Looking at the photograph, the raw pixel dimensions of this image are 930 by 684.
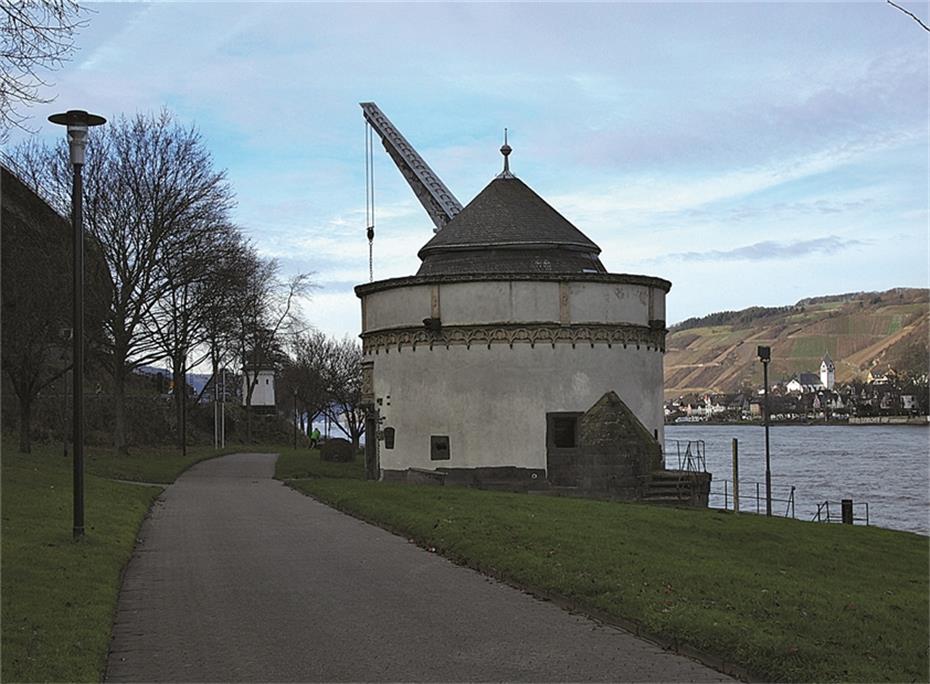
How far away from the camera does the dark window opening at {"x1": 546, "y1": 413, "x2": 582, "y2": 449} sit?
32562mm

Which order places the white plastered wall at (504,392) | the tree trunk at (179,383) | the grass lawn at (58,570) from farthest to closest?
the tree trunk at (179,383) < the white plastered wall at (504,392) < the grass lawn at (58,570)

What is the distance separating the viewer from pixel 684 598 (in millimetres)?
11977

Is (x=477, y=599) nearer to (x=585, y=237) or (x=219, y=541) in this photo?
(x=219, y=541)

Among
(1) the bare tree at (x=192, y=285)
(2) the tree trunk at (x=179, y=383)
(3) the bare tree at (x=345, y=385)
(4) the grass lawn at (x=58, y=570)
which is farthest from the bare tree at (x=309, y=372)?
(4) the grass lawn at (x=58, y=570)

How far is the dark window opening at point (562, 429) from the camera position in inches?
1282

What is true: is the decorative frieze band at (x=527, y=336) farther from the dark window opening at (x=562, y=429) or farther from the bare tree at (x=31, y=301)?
the bare tree at (x=31, y=301)

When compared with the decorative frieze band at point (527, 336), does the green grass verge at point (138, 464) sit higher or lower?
lower

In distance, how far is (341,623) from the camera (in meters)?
11.5

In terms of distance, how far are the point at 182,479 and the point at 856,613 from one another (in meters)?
27.0

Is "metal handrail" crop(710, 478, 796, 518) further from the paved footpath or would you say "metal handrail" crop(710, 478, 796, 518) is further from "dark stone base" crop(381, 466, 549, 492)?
the paved footpath

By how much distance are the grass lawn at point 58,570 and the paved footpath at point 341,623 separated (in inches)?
11.2

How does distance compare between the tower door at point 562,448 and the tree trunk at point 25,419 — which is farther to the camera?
the tree trunk at point 25,419

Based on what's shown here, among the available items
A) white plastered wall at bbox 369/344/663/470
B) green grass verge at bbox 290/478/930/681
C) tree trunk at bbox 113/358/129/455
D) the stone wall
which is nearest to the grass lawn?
green grass verge at bbox 290/478/930/681

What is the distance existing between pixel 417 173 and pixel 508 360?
82.6 feet
